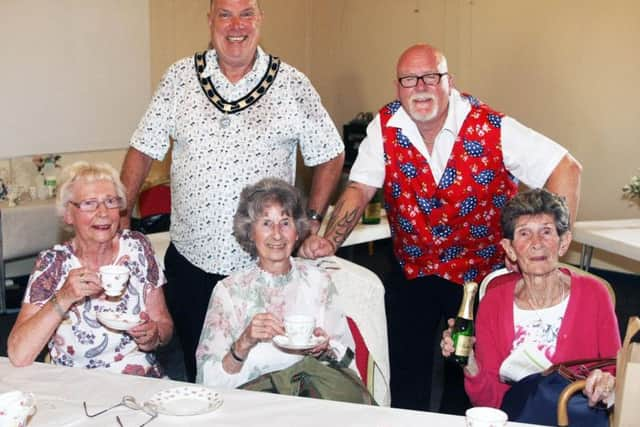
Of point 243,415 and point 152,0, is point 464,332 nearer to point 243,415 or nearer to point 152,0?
point 243,415

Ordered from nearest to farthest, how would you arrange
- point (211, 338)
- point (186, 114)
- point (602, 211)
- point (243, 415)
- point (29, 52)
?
point (243, 415), point (211, 338), point (186, 114), point (29, 52), point (602, 211)

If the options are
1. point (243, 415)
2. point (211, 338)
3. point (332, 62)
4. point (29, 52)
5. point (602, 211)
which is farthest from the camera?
point (332, 62)

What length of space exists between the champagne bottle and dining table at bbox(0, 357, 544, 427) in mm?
540

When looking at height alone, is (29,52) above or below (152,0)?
below

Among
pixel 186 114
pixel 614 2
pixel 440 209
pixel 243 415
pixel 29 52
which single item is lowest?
pixel 243 415

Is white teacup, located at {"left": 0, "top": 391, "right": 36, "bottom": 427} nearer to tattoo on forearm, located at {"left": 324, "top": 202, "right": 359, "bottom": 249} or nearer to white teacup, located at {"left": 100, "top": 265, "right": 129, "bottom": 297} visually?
white teacup, located at {"left": 100, "top": 265, "right": 129, "bottom": 297}

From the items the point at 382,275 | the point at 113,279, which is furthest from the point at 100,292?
the point at 382,275

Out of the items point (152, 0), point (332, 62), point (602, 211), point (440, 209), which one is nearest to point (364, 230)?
point (440, 209)

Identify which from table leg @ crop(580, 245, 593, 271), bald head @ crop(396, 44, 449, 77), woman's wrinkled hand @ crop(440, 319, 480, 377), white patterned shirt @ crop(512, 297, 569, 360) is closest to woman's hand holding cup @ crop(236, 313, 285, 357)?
woman's wrinkled hand @ crop(440, 319, 480, 377)

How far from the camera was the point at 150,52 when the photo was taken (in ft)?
23.0

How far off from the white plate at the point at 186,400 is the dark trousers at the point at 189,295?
96 centimetres

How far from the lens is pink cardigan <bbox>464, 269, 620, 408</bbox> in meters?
2.46

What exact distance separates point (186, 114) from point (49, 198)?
11.5 feet

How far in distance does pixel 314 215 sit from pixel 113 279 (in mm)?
919
